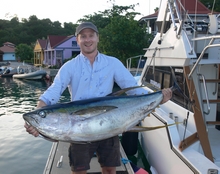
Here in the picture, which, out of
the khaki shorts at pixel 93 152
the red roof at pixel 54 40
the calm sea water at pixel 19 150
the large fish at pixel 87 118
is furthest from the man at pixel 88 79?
the red roof at pixel 54 40

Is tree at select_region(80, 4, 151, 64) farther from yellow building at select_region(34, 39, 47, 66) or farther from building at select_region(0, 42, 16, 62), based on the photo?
building at select_region(0, 42, 16, 62)

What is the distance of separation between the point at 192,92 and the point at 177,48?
0.98m

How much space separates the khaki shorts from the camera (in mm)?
2895

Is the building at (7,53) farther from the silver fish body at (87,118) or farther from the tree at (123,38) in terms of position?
the silver fish body at (87,118)

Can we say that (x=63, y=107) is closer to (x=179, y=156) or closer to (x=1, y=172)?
(x=179, y=156)

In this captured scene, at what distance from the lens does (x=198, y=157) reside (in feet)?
11.5

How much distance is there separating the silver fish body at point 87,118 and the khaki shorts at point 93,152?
495 mm

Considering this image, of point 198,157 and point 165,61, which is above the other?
point 165,61

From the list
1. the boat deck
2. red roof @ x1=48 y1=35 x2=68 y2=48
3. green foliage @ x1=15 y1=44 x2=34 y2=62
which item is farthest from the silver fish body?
green foliage @ x1=15 y1=44 x2=34 y2=62

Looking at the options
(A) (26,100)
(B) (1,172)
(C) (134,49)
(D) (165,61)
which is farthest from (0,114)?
(C) (134,49)

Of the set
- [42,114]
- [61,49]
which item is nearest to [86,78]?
[42,114]

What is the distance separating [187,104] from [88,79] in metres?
2.23

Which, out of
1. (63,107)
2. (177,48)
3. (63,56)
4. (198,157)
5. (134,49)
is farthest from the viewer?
(63,56)

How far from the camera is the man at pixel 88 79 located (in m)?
2.83
